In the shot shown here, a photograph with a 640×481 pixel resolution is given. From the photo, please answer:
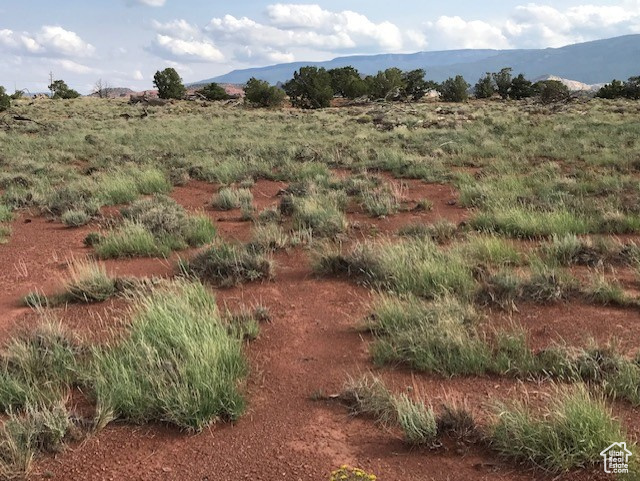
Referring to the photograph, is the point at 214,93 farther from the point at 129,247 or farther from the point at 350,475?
the point at 350,475

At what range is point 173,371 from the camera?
3.57 metres

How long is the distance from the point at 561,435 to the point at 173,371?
256 cm

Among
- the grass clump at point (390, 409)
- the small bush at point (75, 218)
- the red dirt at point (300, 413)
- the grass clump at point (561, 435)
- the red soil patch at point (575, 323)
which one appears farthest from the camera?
the small bush at point (75, 218)

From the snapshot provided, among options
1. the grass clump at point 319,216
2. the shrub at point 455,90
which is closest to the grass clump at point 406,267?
the grass clump at point 319,216

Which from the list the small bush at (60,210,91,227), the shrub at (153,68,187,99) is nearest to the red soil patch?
the small bush at (60,210,91,227)

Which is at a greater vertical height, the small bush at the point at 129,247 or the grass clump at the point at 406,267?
the small bush at the point at 129,247

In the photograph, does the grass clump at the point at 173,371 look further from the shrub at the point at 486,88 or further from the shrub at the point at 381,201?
the shrub at the point at 486,88

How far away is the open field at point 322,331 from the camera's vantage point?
307cm

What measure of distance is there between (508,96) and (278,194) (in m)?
49.6

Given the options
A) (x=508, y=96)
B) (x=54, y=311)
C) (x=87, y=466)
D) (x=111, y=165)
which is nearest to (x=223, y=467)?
(x=87, y=466)

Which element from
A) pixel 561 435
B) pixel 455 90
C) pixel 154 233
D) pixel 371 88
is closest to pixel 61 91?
pixel 371 88

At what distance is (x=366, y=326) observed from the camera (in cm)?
481

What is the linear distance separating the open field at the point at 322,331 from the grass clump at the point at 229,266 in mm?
39

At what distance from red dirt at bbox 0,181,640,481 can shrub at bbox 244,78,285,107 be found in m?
40.6
